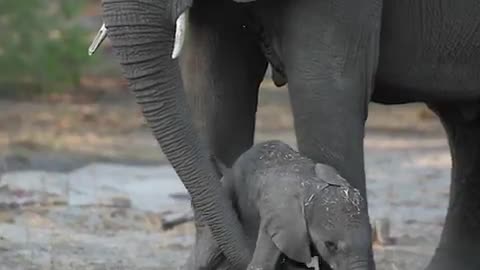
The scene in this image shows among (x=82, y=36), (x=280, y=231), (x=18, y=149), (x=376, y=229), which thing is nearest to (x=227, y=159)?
(x=280, y=231)

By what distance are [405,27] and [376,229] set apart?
117 inches

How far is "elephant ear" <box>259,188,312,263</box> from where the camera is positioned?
5488mm

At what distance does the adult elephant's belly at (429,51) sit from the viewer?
589 centimetres

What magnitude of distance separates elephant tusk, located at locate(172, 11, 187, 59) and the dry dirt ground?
2.42m

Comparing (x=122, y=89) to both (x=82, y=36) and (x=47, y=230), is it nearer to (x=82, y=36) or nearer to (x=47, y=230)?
(x=82, y=36)

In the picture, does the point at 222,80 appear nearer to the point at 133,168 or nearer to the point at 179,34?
the point at 179,34

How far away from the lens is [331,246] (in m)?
5.51

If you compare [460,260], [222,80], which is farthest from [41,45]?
[222,80]

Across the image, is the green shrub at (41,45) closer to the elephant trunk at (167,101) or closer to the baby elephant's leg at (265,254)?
the elephant trunk at (167,101)

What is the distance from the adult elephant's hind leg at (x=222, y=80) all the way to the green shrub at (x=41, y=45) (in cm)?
983

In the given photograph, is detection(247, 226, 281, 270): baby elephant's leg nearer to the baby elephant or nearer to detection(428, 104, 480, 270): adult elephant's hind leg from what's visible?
the baby elephant

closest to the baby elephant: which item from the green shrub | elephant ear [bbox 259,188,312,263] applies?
A: elephant ear [bbox 259,188,312,263]

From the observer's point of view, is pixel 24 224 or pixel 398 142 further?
pixel 398 142

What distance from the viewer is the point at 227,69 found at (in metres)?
6.05
